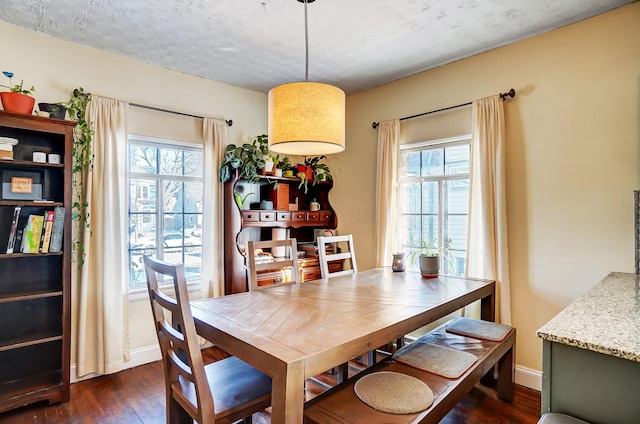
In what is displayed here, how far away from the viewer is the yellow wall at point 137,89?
2646 millimetres

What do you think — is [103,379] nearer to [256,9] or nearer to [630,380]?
[256,9]

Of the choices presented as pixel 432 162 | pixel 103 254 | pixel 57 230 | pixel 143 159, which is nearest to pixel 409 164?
pixel 432 162

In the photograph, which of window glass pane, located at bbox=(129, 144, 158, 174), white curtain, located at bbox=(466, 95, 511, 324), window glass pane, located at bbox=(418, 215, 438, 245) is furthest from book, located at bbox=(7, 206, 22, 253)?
white curtain, located at bbox=(466, 95, 511, 324)

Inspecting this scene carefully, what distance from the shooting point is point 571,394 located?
1.17 metres

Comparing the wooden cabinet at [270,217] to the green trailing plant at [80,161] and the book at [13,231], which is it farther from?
the book at [13,231]

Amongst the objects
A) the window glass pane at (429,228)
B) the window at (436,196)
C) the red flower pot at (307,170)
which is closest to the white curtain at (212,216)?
the red flower pot at (307,170)

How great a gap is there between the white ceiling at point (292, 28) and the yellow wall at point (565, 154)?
203 millimetres

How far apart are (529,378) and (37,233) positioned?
3.90m

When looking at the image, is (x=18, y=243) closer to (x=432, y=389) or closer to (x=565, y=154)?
(x=432, y=389)

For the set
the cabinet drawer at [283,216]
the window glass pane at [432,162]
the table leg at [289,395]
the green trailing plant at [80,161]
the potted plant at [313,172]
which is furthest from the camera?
the potted plant at [313,172]

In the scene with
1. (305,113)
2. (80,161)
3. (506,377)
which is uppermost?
(305,113)

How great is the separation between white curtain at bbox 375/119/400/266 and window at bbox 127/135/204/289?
191 cm

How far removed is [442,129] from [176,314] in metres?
2.87

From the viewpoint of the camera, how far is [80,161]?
279 centimetres
